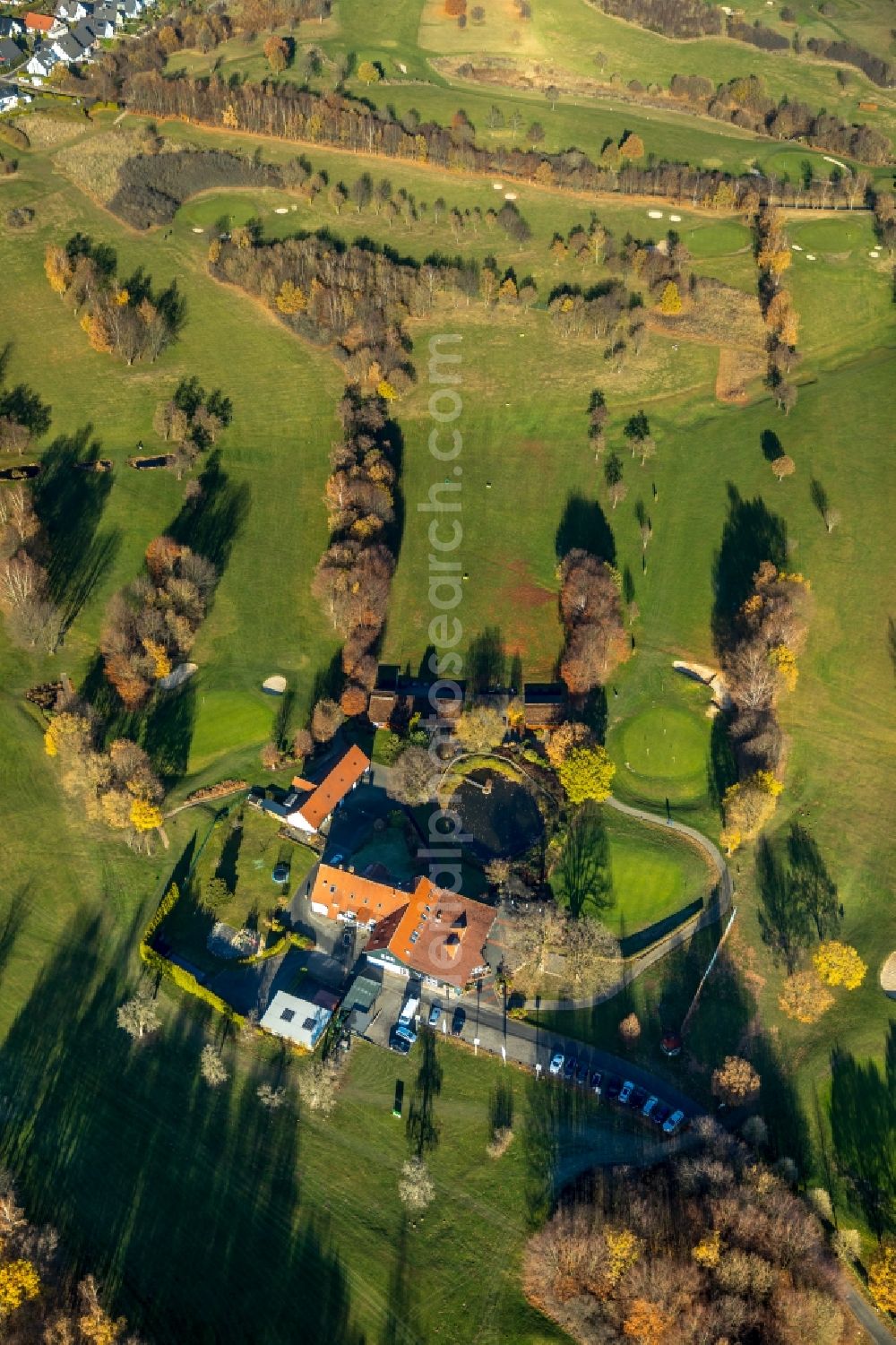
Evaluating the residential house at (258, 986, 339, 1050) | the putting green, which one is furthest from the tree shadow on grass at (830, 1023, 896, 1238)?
the residential house at (258, 986, 339, 1050)

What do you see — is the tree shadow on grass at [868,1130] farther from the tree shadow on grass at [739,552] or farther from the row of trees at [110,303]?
the row of trees at [110,303]

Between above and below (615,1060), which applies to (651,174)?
above

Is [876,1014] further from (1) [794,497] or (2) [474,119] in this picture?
(2) [474,119]

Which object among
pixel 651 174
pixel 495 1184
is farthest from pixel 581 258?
pixel 495 1184

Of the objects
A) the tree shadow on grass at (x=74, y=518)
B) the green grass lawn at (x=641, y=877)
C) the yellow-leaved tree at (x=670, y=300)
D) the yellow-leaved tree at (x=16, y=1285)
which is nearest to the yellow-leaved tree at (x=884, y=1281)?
the green grass lawn at (x=641, y=877)

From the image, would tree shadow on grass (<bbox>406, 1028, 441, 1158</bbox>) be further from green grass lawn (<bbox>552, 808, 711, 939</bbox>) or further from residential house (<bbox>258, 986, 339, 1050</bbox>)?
green grass lawn (<bbox>552, 808, 711, 939</bbox>)

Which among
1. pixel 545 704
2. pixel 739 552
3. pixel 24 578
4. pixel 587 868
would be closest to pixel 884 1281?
pixel 587 868
